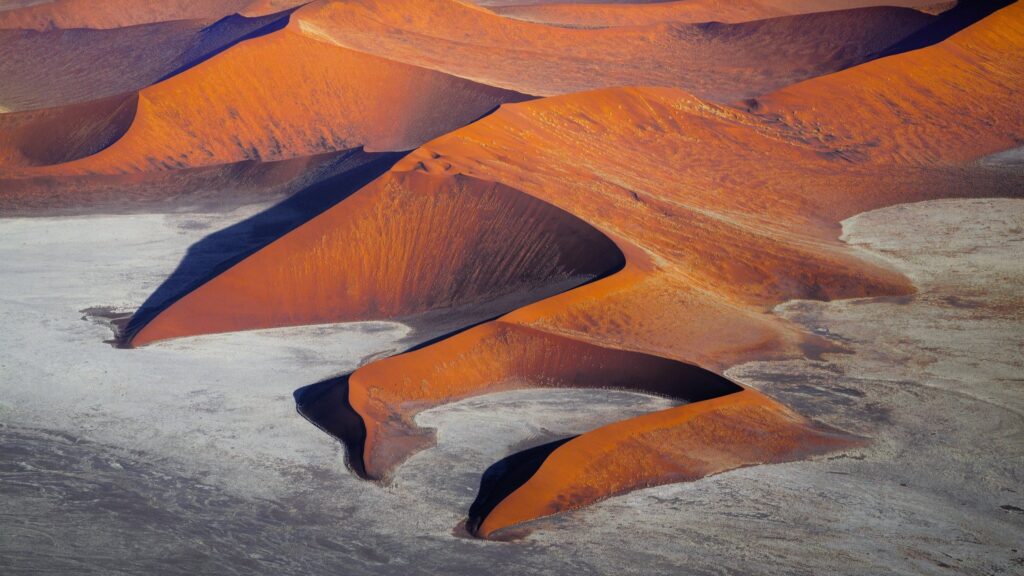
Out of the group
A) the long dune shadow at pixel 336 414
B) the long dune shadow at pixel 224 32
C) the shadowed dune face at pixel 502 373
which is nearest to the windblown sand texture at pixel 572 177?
the shadowed dune face at pixel 502 373

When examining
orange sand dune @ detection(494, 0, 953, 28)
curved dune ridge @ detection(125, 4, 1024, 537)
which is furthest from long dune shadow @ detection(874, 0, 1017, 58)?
orange sand dune @ detection(494, 0, 953, 28)

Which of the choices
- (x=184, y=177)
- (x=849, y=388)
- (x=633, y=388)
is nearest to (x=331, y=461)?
(x=633, y=388)

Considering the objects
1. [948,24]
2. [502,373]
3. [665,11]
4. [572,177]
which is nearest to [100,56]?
[665,11]

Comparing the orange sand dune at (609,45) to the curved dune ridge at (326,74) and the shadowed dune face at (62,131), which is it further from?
the shadowed dune face at (62,131)

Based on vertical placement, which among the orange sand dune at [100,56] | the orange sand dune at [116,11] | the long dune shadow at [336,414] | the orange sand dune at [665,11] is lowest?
the long dune shadow at [336,414]

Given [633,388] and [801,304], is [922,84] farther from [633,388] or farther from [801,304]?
[633,388]
